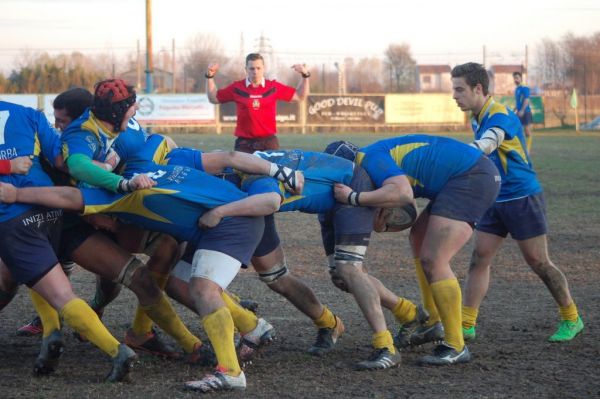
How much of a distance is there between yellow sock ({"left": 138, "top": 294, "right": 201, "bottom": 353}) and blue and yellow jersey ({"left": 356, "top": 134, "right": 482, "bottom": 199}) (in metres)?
1.66

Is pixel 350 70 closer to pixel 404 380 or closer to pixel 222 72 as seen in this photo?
pixel 222 72

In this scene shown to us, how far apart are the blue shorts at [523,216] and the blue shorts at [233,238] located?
7.33 ft

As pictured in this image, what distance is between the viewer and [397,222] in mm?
6719

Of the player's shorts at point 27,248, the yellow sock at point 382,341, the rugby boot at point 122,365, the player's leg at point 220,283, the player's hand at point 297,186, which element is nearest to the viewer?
the player's leg at point 220,283

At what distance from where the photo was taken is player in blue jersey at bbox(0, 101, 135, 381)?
5.84 meters

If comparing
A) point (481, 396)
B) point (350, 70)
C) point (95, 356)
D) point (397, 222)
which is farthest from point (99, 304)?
point (350, 70)

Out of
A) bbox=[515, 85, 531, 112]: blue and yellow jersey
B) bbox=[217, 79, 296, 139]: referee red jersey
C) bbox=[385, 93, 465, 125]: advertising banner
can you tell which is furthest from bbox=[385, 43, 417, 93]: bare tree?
bbox=[217, 79, 296, 139]: referee red jersey

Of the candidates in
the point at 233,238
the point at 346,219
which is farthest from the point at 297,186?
the point at 233,238

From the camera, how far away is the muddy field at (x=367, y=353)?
571cm

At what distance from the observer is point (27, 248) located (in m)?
5.90

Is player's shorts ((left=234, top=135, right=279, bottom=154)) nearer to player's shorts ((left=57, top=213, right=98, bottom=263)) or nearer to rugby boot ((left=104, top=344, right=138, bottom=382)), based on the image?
player's shorts ((left=57, top=213, right=98, bottom=263))

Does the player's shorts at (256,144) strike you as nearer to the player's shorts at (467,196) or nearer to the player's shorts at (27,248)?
the player's shorts at (467,196)

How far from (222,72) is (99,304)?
244 feet

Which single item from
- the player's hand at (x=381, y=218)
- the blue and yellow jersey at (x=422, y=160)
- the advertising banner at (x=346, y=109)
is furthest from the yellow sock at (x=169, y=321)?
the advertising banner at (x=346, y=109)
